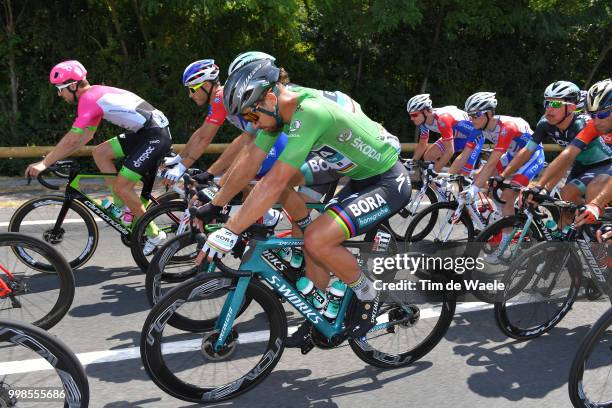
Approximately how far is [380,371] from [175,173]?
2689mm

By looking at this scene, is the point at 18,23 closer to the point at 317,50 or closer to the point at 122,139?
the point at 317,50

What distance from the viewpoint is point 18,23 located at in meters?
12.3


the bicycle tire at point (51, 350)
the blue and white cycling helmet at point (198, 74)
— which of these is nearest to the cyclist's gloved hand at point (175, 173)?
the blue and white cycling helmet at point (198, 74)

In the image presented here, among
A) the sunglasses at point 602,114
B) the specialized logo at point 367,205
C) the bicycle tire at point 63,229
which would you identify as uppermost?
the sunglasses at point 602,114

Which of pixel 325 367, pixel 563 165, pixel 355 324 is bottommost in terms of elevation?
pixel 325 367

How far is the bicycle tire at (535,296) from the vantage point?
15.2 feet

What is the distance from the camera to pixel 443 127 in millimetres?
8430

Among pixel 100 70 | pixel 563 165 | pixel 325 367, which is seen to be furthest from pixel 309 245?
pixel 100 70

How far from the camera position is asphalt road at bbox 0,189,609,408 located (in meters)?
4.00

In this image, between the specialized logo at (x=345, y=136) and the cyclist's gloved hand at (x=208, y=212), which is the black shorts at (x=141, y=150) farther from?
the specialized logo at (x=345, y=136)

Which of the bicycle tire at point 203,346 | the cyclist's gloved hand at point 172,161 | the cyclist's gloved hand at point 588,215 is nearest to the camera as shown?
the bicycle tire at point 203,346

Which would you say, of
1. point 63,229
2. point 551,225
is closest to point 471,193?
point 551,225

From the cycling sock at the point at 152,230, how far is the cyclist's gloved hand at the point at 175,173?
0.45m

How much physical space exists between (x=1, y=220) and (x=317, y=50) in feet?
28.3
